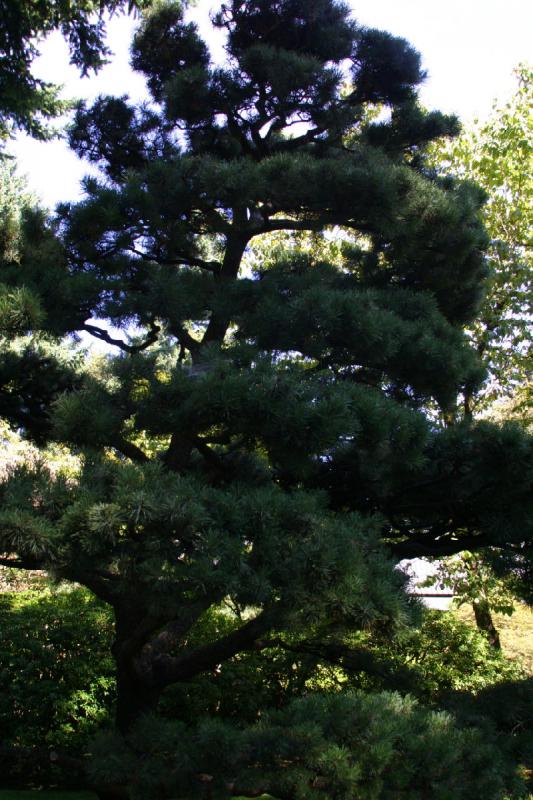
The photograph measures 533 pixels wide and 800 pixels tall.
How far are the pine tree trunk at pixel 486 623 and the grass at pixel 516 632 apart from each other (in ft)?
1.48

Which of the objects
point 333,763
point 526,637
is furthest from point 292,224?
point 526,637

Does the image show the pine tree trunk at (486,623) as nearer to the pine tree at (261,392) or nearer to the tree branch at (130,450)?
the pine tree at (261,392)

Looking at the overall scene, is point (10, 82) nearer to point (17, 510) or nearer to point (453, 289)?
point (453, 289)

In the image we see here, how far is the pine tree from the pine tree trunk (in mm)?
2218

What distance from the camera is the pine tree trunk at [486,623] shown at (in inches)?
230

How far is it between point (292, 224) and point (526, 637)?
5.69 meters

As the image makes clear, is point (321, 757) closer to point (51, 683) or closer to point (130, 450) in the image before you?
point (130, 450)

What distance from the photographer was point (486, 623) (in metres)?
6.39

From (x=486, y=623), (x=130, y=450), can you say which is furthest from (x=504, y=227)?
(x=130, y=450)

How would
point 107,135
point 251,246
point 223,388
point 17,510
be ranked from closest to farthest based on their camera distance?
point 17,510, point 223,388, point 107,135, point 251,246

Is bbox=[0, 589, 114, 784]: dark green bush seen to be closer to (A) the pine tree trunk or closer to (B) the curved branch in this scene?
(B) the curved branch

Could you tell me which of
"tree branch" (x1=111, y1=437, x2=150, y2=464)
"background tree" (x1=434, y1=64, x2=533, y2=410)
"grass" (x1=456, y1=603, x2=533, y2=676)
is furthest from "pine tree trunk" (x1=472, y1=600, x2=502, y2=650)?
"tree branch" (x1=111, y1=437, x2=150, y2=464)

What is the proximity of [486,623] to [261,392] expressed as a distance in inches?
188

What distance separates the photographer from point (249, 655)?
507 centimetres
